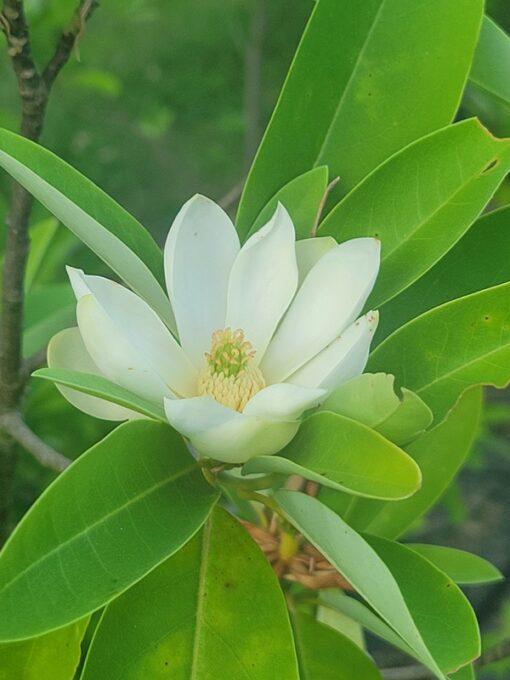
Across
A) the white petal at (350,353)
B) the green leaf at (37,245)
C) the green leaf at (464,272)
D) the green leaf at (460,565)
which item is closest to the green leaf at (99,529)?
the white petal at (350,353)

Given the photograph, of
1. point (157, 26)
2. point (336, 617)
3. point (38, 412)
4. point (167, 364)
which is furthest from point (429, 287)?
point (157, 26)

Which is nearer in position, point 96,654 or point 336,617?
point 96,654

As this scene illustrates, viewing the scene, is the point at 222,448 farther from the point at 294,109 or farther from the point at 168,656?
the point at 294,109

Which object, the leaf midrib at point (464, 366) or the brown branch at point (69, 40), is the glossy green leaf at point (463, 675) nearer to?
the leaf midrib at point (464, 366)

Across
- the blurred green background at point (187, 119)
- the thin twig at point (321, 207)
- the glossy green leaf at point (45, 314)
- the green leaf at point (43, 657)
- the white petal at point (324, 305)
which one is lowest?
the green leaf at point (43, 657)

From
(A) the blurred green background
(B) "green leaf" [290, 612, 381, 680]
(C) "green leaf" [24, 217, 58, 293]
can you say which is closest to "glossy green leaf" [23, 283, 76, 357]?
(C) "green leaf" [24, 217, 58, 293]
